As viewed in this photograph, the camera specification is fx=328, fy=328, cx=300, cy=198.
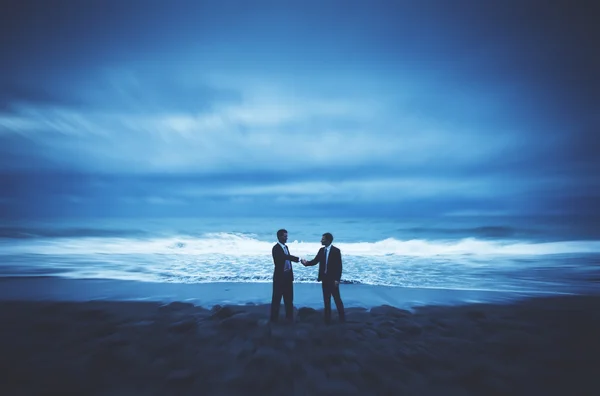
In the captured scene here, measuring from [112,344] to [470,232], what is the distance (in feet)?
149

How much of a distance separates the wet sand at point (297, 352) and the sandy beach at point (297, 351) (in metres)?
0.03

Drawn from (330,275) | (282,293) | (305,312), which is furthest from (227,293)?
Answer: (330,275)

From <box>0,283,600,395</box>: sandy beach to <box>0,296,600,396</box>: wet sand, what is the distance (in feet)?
0.09

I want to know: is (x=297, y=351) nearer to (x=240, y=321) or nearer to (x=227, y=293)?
(x=240, y=321)

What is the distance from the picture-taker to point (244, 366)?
5.40 metres

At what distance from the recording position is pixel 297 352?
6.01m

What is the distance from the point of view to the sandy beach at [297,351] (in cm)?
483

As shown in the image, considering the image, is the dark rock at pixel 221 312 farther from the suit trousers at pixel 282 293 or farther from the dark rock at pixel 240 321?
the suit trousers at pixel 282 293

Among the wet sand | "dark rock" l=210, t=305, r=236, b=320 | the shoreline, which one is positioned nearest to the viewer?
the wet sand

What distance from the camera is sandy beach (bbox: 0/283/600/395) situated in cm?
483

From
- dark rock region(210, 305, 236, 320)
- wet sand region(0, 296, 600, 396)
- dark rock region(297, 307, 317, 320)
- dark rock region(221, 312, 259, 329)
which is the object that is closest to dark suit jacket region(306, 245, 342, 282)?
wet sand region(0, 296, 600, 396)

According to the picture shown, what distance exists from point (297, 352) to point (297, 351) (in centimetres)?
5

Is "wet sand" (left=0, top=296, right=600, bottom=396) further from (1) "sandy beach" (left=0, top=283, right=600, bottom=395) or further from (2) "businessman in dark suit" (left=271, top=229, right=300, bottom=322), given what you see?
(2) "businessman in dark suit" (left=271, top=229, right=300, bottom=322)

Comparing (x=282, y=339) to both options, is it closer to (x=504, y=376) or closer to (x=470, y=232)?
(x=504, y=376)
